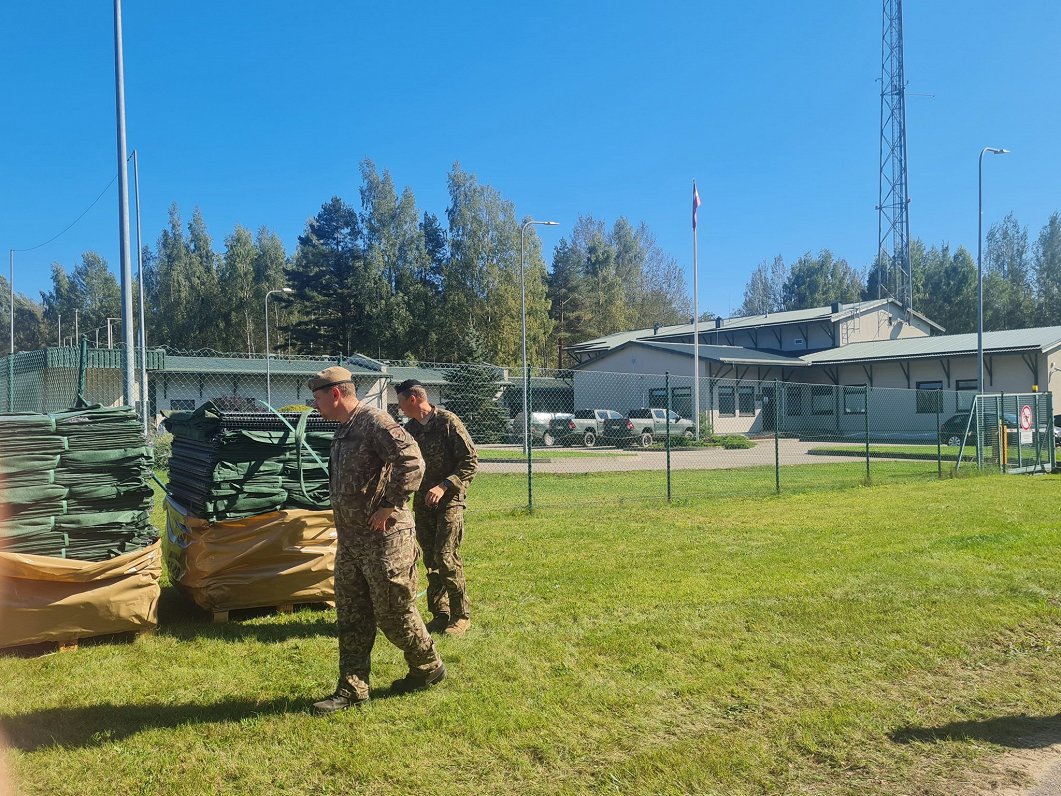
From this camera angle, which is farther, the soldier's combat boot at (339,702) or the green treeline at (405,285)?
the green treeline at (405,285)

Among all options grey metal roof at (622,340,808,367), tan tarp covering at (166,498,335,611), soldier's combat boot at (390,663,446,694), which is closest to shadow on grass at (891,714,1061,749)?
soldier's combat boot at (390,663,446,694)

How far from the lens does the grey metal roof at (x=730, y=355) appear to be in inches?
1529

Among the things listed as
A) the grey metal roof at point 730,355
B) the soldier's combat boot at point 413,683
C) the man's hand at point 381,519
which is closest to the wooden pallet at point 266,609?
the soldier's combat boot at point 413,683

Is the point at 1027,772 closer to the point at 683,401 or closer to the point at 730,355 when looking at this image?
the point at 683,401

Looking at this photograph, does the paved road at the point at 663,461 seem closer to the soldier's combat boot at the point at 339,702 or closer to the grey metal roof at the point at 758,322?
the soldier's combat boot at the point at 339,702

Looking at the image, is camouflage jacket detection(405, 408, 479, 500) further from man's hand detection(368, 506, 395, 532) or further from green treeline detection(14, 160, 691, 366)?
green treeline detection(14, 160, 691, 366)

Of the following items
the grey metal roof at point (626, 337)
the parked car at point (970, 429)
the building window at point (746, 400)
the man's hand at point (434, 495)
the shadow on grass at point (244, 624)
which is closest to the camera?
the man's hand at point (434, 495)

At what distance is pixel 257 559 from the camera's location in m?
5.69

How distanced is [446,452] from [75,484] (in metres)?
2.56

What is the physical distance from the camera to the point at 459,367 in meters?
28.9

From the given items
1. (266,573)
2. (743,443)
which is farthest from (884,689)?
(743,443)

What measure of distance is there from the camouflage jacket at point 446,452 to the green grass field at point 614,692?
3.85ft

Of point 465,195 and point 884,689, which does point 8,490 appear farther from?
point 465,195

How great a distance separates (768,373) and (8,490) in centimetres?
4034
